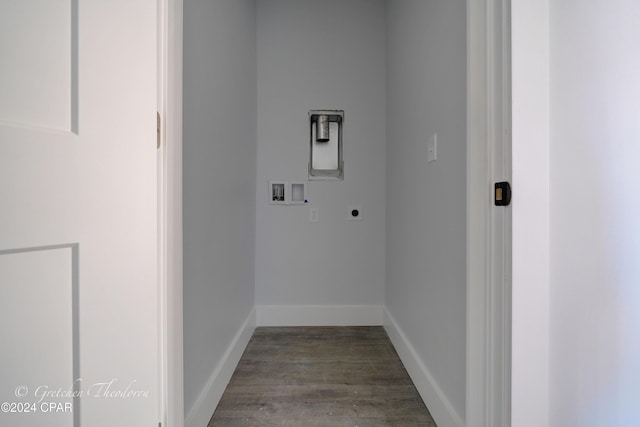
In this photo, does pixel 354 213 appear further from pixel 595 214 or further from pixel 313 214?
pixel 595 214

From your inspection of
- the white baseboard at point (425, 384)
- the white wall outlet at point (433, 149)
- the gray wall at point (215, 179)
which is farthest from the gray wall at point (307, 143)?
the white wall outlet at point (433, 149)

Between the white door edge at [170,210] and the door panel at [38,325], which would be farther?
the white door edge at [170,210]

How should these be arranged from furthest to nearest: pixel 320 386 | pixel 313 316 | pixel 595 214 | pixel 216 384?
pixel 313 316
pixel 320 386
pixel 216 384
pixel 595 214

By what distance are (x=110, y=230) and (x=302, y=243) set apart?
1696mm

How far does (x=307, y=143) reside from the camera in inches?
88.7

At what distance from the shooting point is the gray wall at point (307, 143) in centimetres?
224

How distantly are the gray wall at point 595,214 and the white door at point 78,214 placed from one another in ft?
3.11

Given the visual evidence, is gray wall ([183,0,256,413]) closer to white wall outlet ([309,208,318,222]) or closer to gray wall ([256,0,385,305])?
gray wall ([256,0,385,305])

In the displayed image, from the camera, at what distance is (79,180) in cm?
56

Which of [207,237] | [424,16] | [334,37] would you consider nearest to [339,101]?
[334,37]

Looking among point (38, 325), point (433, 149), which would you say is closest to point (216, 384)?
point (38, 325)

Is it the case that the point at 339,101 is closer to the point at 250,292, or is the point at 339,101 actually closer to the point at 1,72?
the point at 250,292

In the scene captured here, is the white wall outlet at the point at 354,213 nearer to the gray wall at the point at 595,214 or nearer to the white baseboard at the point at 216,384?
the white baseboard at the point at 216,384

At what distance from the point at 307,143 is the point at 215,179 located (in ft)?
3.53
